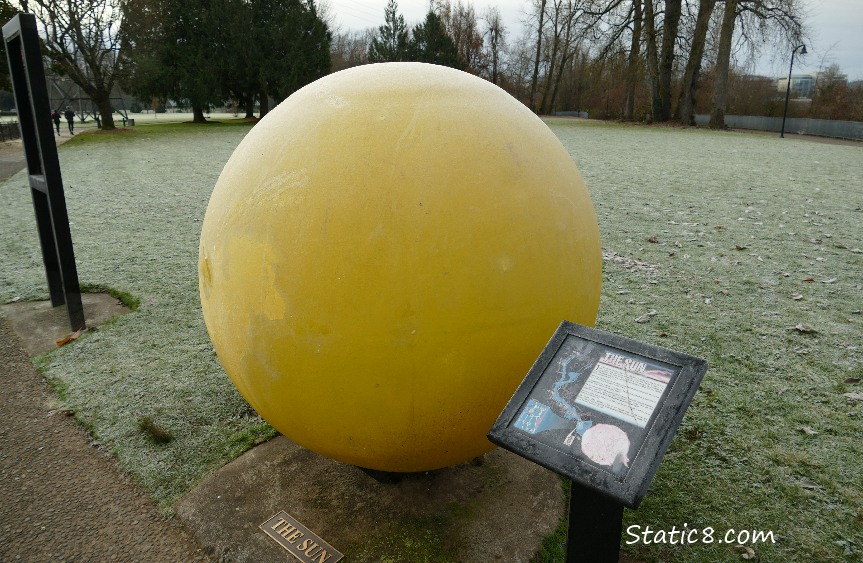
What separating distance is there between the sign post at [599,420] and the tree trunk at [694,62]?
33.6 metres

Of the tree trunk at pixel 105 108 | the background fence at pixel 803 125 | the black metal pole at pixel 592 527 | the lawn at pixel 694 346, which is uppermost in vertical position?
the tree trunk at pixel 105 108

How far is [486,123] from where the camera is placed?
2510mm

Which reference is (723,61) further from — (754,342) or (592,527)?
(592,527)

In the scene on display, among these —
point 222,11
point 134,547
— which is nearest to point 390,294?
point 134,547

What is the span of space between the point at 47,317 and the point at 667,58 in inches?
1419

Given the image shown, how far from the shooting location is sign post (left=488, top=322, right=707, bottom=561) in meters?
1.76

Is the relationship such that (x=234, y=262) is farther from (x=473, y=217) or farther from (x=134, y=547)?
(x=134, y=547)

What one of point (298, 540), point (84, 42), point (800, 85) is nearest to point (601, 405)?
point (298, 540)

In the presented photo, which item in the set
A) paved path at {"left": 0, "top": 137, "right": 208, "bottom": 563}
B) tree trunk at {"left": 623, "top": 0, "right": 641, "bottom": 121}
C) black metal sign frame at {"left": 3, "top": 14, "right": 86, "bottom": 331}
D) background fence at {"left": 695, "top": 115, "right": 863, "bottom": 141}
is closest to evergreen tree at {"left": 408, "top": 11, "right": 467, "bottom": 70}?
tree trunk at {"left": 623, "top": 0, "right": 641, "bottom": 121}

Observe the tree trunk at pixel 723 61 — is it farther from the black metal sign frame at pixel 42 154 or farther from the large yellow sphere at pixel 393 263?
the large yellow sphere at pixel 393 263

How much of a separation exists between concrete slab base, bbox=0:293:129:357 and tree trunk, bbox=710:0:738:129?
3232 cm

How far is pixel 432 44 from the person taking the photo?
42.5 metres

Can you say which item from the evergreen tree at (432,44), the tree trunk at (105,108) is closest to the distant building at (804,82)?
the evergreen tree at (432,44)

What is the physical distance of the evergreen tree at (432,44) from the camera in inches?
1656
